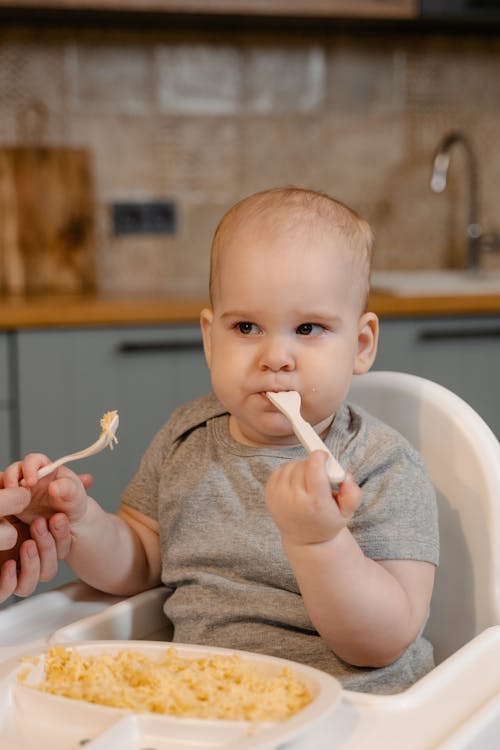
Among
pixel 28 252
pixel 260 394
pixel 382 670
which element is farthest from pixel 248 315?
pixel 28 252

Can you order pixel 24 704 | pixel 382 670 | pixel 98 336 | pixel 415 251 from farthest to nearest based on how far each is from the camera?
pixel 415 251 < pixel 98 336 < pixel 382 670 < pixel 24 704

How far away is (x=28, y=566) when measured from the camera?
1.06 meters

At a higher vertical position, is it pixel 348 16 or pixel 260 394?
pixel 348 16

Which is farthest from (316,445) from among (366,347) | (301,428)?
(366,347)

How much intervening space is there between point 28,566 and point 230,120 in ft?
6.87

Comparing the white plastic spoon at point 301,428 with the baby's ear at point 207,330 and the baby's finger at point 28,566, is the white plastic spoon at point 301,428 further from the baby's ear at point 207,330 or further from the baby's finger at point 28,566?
the baby's finger at point 28,566

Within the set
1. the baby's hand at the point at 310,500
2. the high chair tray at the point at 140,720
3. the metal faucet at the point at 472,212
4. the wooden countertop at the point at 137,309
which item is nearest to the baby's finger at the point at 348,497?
the baby's hand at the point at 310,500

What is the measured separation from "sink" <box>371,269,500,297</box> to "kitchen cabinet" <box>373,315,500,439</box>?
4.7 inches

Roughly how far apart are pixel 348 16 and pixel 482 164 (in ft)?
2.32

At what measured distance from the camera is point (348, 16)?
8.71 ft

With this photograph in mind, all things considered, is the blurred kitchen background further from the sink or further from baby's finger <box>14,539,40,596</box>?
baby's finger <box>14,539,40,596</box>

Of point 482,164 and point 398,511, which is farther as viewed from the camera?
point 482,164

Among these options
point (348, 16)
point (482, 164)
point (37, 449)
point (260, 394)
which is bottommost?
point (37, 449)

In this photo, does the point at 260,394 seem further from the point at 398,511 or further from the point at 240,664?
the point at 240,664
